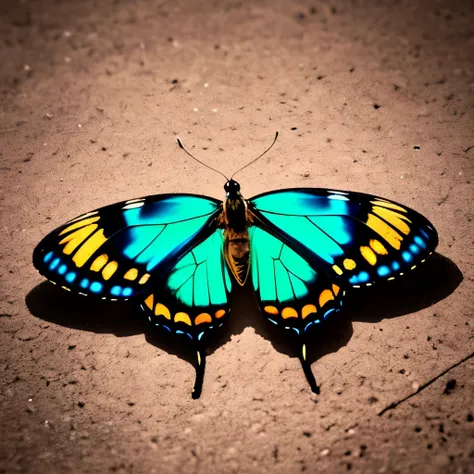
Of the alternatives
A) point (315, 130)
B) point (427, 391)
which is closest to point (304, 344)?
point (427, 391)

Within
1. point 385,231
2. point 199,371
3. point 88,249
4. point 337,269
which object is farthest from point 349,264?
point 88,249

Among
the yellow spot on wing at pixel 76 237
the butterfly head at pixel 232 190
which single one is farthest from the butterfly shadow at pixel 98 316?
the butterfly head at pixel 232 190

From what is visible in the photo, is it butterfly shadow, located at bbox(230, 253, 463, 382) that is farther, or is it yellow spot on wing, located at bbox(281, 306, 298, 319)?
butterfly shadow, located at bbox(230, 253, 463, 382)

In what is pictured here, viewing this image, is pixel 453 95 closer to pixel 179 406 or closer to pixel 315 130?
pixel 315 130

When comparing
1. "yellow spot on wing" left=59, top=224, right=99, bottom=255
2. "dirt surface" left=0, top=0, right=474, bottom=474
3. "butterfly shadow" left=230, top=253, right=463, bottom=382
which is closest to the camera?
"dirt surface" left=0, top=0, right=474, bottom=474

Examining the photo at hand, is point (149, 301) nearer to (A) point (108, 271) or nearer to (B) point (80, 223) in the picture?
(A) point (108, 271)

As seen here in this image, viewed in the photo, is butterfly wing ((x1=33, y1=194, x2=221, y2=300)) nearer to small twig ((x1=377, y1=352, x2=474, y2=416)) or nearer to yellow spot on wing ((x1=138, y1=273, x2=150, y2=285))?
yellow spot on wing ((x1=138, y1=273, x2=150, y2=285))

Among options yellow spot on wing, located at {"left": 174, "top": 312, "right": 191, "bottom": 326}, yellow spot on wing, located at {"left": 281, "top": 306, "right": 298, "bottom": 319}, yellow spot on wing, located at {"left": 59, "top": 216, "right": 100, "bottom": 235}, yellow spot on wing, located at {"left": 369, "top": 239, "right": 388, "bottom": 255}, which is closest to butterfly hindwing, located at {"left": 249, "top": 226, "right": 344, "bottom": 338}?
yellow spot on wing, located at {"left": 281, "top": 306, "right": 298, "bottom": 319}

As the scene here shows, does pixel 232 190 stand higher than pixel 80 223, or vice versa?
pixel 232 190
